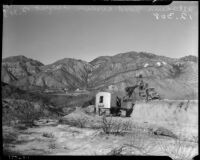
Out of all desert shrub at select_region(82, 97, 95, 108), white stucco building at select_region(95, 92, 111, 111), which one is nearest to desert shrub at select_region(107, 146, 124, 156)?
white stucco building at select_region(95, 92, 111, 111)

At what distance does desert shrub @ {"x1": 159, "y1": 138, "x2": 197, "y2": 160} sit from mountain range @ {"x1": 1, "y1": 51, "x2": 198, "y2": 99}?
627 mm

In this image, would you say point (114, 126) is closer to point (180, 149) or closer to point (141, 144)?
point (141, 144)

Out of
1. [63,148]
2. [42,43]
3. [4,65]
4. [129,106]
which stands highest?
[42,43]

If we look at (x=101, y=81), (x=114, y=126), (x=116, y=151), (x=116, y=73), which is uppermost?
(x=116, y=73)

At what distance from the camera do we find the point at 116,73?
14.1 ft

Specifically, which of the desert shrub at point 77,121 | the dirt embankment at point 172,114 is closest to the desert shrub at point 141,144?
the dirt embankment at point 172,114

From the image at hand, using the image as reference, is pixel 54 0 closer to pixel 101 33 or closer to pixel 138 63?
pixel 101 33

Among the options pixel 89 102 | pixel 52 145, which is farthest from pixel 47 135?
pixel 89 102

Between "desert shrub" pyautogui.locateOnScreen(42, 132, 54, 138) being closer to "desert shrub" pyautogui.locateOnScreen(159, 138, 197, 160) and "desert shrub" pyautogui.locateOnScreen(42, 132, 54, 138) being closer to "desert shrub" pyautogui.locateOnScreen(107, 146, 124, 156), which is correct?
"desert shrub" pyautogui.locateOnScreen(107, 146, 124, 156)

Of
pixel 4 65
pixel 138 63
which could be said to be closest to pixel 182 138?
pixel 138 63

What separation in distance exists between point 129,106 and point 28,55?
4.98 feet

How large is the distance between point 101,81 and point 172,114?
3.45ft

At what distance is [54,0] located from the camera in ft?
13.3

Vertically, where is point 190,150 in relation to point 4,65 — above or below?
below
